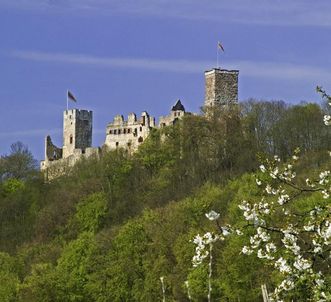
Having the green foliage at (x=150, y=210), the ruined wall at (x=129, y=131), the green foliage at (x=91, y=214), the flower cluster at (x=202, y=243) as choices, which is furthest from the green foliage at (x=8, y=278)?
the flower cluster at (x=202, y=243)

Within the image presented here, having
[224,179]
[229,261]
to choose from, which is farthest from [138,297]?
[224,179]

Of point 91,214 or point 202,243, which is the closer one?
point 202,243

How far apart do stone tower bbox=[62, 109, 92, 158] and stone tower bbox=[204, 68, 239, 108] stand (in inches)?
720

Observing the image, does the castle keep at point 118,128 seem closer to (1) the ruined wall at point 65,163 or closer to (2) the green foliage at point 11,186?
(1) the ruined wall at point 65,163

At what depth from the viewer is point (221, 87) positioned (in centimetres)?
8244

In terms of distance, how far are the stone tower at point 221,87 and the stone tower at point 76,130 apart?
18298mm

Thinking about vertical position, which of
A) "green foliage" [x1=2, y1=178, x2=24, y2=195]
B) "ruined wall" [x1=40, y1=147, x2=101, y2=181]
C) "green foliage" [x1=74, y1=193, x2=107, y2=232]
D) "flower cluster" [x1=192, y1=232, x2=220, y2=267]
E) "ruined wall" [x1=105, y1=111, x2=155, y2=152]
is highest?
"ruined wall" [x1=105, y1=111, x2=155, y2=152]

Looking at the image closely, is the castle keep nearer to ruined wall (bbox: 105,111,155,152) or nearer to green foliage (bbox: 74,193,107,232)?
ruined wall (bbox: 105,111,155,152)

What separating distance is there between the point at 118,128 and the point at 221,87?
40.8ft

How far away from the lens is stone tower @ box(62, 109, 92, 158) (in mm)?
96775

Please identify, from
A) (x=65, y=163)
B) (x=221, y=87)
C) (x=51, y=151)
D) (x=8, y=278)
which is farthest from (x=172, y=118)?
(x=8, y=278)

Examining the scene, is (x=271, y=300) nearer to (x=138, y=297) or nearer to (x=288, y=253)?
(x=288, y=253)

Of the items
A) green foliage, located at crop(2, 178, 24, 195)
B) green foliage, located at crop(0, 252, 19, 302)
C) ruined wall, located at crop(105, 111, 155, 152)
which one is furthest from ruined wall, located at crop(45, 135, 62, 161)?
green foliage, located at crop(0, 252, 19, 302)

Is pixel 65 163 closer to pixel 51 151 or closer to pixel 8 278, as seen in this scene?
pixel 51 151
